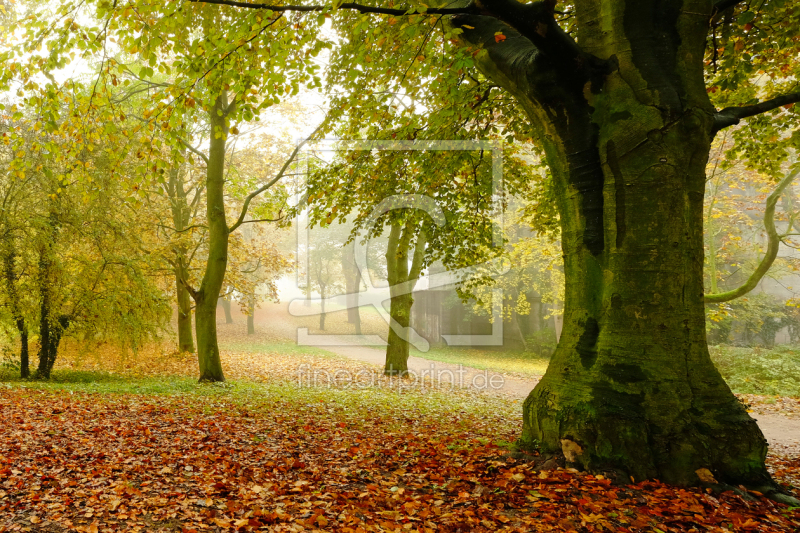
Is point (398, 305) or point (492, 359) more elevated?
point (398, 305)

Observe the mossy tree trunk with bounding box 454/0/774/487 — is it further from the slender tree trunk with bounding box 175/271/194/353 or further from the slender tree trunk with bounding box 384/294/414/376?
the slender tree trunk with bounding box 175/271/194/353

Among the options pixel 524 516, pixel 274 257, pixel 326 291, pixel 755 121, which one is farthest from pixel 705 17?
pixel 326 291

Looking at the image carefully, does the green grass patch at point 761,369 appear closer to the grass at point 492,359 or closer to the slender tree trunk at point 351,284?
the grass at point 492,359

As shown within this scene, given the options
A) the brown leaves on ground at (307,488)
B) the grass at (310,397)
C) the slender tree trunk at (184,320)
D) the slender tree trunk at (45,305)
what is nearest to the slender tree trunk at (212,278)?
the grass at (310,397)

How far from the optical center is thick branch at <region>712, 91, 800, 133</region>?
396 centimetres

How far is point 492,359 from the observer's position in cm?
2569

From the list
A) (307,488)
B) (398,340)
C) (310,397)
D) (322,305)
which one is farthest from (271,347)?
(307,488)

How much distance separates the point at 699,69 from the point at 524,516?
Answer: 13.8 feet

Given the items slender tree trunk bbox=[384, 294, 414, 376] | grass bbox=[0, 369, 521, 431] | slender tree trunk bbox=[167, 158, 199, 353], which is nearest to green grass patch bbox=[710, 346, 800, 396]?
grass bbox=[0, 369, 521, 431]

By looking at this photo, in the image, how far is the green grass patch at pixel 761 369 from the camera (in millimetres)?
14477

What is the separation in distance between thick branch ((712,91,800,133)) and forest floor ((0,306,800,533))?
3196 millimetres
